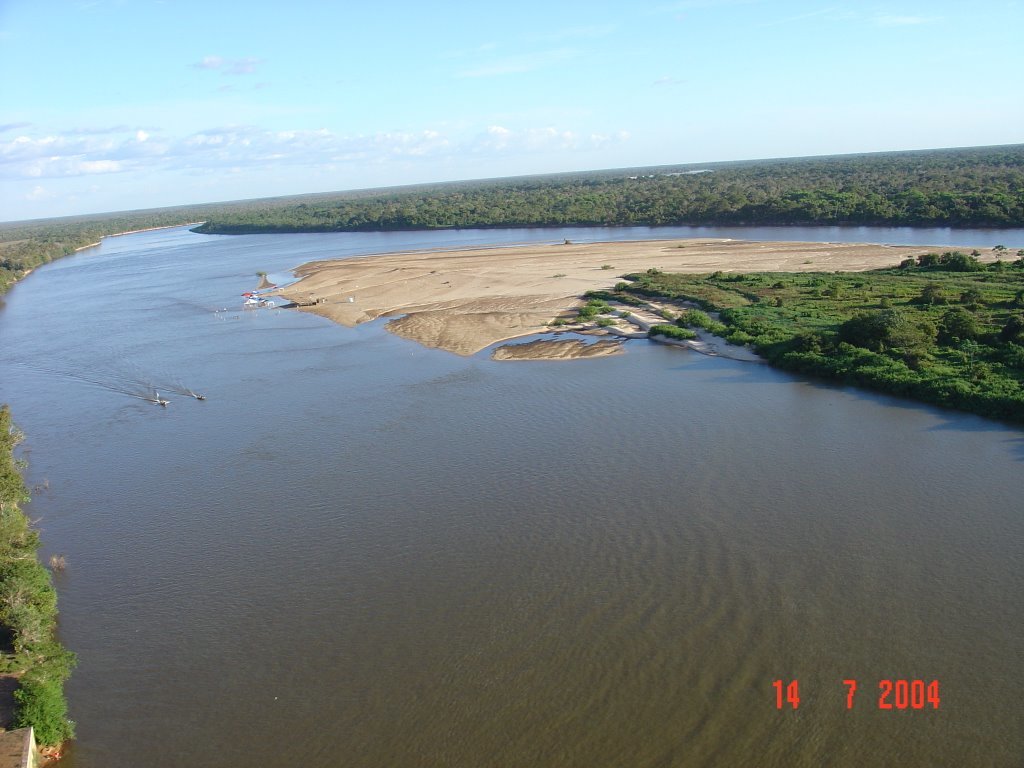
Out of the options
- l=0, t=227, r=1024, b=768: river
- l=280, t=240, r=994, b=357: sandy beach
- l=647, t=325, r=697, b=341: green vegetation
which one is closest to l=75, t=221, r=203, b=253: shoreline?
l=280, t=240, r=994, b=357: sandy beach

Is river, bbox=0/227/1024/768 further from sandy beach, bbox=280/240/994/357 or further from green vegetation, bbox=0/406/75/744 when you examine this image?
sandy beach, bbox=280/240/994/357

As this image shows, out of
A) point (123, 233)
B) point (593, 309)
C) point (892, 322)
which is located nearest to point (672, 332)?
point (593, 309)

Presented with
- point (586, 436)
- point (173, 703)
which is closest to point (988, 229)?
point (586, 436)

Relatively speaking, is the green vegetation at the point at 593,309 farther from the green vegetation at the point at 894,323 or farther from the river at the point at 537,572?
the river at the point at 537,572

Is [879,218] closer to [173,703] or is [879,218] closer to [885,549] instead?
[885,549]

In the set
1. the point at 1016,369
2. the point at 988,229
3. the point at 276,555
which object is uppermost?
the point at 988,229
